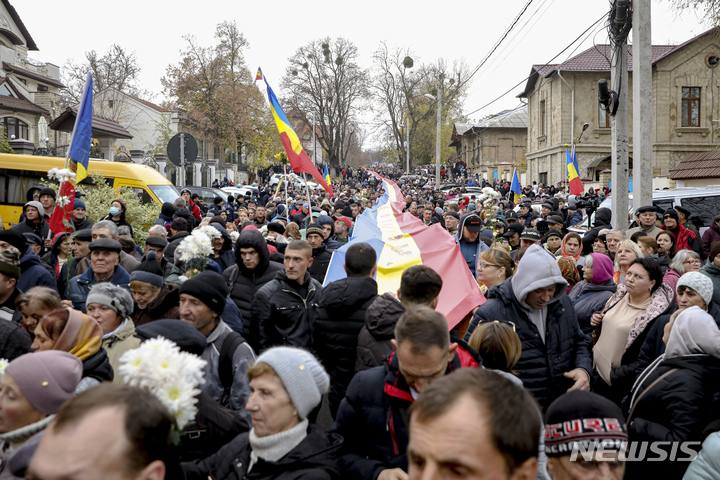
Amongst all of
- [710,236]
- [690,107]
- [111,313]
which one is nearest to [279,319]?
[111,313]

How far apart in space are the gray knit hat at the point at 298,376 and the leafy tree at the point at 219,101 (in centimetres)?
4624

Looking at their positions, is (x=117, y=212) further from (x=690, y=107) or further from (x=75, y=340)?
(x=690, y=107)

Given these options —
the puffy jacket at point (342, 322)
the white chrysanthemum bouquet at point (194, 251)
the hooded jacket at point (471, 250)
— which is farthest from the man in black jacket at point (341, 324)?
the hooded jacket at point (471, 250)

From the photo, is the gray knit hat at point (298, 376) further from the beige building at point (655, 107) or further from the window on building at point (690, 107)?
the window on building at point (690, 107)

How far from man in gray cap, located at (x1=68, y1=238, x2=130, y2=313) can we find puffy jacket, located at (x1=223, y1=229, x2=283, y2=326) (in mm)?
1033

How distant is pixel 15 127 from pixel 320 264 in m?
40.8

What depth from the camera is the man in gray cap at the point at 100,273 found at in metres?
5.86

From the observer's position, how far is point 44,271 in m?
6.19

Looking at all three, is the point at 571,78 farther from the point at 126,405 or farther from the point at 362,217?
the point at 126,405

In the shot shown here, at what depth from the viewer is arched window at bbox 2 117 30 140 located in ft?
131

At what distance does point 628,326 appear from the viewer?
4.54 metres

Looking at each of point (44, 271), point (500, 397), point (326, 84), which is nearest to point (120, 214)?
point (44, 271)

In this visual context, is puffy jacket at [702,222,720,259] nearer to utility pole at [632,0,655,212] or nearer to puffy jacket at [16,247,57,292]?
utility pole at [632,0,655,212]

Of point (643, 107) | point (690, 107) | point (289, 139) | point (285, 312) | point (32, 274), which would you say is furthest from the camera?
point (690, 107)
